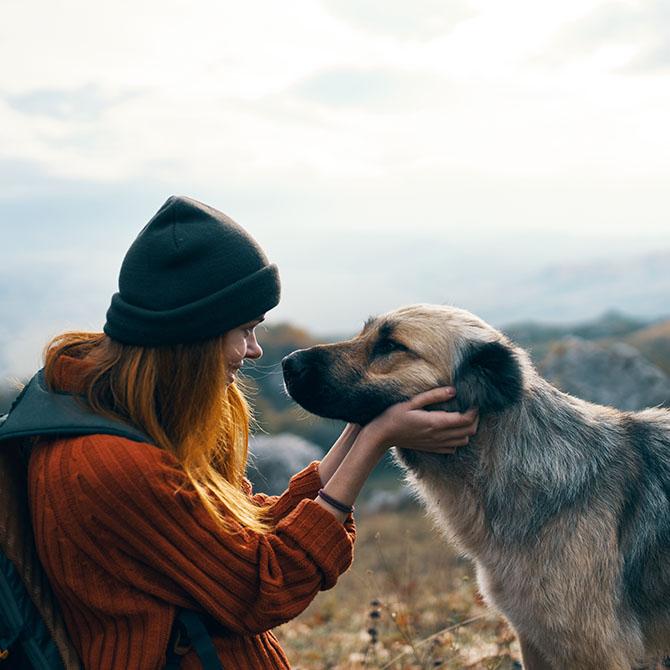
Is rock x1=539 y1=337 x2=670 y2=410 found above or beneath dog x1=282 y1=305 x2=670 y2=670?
beneath

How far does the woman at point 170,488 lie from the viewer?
8.16ft

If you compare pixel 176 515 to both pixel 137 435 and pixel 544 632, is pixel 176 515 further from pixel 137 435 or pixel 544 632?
pixel 544 632

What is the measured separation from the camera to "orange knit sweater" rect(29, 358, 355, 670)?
247 centimetres

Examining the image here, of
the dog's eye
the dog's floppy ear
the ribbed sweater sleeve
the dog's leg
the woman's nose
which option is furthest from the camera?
the dog's leg

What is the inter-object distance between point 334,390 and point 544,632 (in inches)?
53.6

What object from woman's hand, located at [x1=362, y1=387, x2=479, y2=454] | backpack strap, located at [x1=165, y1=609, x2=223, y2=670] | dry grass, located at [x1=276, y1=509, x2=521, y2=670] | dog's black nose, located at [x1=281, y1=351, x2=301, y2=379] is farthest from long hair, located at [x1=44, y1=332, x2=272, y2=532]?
dry grass, located at [x1=276, y1=509, x2=521, y2=670]

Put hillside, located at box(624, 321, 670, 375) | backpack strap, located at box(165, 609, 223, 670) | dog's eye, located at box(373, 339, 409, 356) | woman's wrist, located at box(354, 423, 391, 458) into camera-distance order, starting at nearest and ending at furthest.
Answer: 1. backpack strap, located at box(165, 609, 223, 670)
2. woman's wrist, located at box(354, 423, 391, 458)
3. dog's eye, located at box(373, 339, 409, 356)
4. hillside, located at box(624, 321, 670, 375)

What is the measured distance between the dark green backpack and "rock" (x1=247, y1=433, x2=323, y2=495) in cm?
1140

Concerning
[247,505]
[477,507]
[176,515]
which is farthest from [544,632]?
[176,515]

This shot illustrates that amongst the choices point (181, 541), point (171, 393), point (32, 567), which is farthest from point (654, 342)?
point (32, 567)

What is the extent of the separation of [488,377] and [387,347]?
1.46 feet

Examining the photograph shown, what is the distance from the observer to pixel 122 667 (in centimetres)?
254

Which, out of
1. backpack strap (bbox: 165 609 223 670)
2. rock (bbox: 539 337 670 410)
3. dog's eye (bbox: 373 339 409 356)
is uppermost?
dog's eye (bbox: 373 339 409 356)

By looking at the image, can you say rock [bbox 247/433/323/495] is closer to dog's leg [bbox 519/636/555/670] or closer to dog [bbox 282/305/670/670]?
dog's leg [bbox 519/636/555/670]
